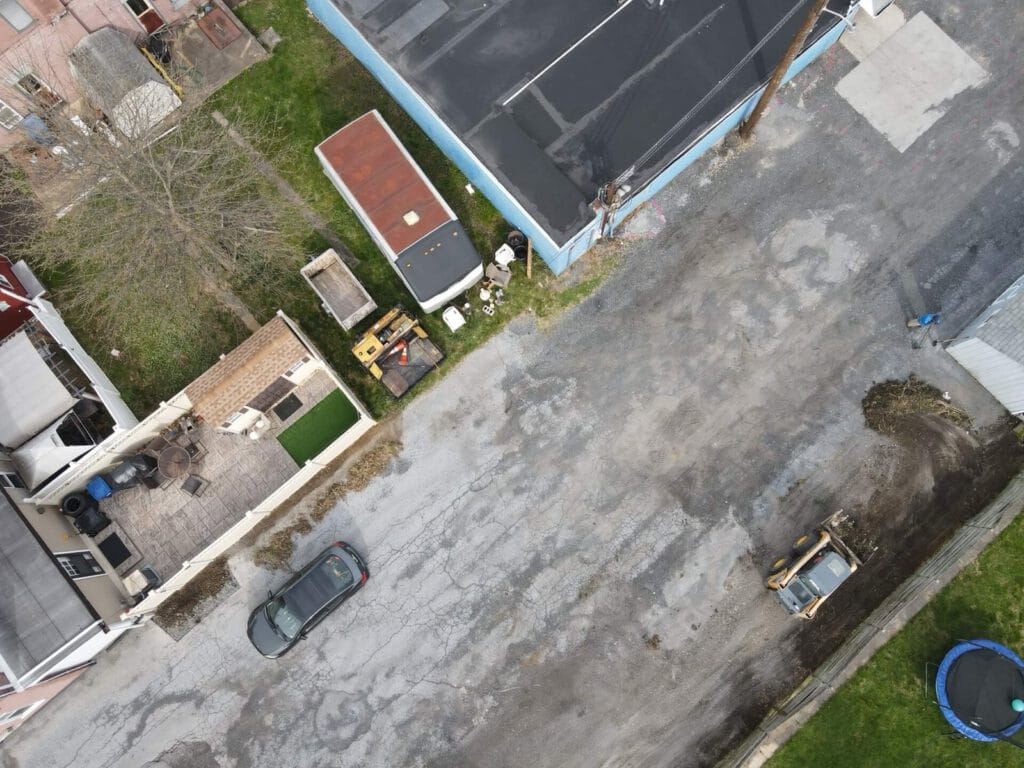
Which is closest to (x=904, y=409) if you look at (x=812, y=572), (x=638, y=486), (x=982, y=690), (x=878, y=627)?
(x=812, y=572)

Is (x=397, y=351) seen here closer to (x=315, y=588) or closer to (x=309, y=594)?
(x=315, y=588)

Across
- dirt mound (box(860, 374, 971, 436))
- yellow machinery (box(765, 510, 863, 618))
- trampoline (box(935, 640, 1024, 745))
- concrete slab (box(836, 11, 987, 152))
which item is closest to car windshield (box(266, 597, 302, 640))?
yellow machinery (box(765, 510, 863, 618))

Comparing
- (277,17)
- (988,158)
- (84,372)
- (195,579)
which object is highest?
(277,17)

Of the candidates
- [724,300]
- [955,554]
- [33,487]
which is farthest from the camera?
[724,300]

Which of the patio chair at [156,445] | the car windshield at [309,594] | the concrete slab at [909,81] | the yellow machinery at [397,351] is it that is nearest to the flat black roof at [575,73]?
the concrete slab at [909,81]

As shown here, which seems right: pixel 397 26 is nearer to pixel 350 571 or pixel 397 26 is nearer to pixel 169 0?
pixel 169 0

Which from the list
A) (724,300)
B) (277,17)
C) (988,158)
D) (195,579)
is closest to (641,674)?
(724,300)

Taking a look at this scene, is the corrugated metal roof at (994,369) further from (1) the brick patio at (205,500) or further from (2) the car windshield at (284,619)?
(2) the car windshield at (284,619)
